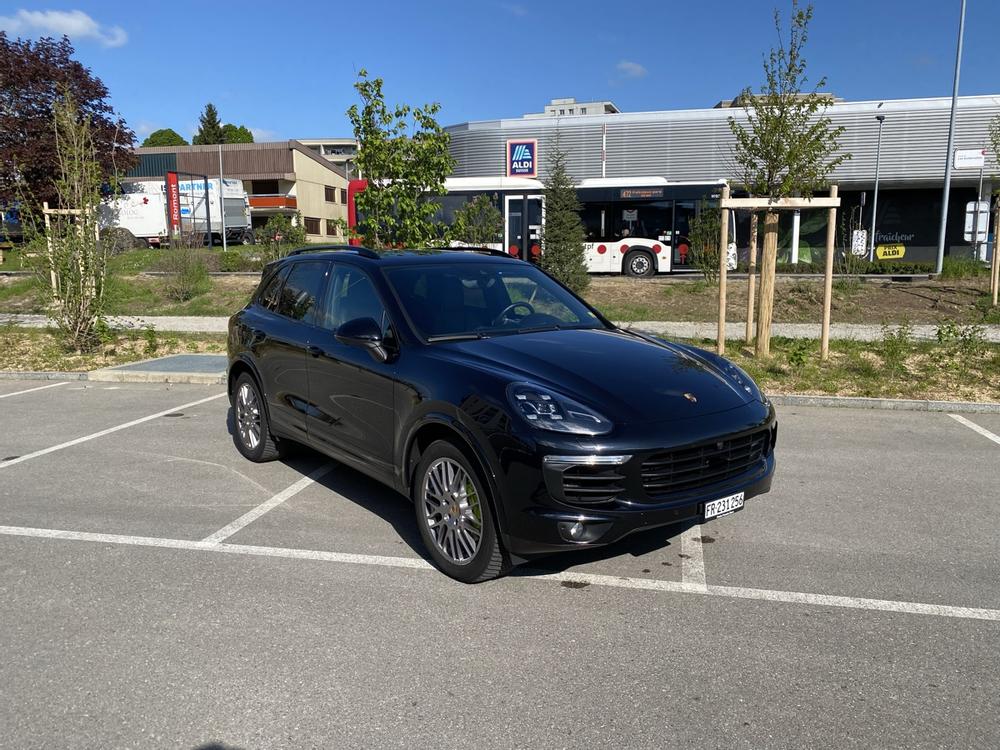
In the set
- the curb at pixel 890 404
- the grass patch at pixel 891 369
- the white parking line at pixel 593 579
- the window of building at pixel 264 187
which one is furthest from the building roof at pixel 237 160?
the white parking line at pixel 593 579

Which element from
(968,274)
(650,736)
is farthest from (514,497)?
(968,274)

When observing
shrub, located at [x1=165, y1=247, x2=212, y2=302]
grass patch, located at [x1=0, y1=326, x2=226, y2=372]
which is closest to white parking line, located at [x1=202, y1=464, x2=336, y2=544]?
grass patch, located at [x1=0, y1=326, x2=226, y2=372]

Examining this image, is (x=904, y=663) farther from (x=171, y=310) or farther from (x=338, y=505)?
(x=171, y=310)

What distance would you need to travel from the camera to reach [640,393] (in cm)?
406

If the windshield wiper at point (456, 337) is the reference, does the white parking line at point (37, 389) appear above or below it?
below

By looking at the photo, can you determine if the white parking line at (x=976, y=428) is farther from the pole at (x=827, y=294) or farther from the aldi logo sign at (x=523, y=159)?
the aldi logo sign at (x=523, y=159)

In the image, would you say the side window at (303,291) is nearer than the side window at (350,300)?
No

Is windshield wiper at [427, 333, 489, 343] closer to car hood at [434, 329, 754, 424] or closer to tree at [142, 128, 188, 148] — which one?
car hood at [434, 329, 754, 424]

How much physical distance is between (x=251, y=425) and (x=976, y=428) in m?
6.93

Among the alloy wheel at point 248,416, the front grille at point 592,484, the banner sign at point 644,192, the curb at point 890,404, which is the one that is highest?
the banner sign at point 644,192

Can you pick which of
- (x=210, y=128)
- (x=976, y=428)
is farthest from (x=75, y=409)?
(x=210, y=128)

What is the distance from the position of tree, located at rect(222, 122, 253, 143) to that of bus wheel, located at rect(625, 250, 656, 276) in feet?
319

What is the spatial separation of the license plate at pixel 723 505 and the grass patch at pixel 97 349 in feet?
33.0

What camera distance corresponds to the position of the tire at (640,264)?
957 inches
